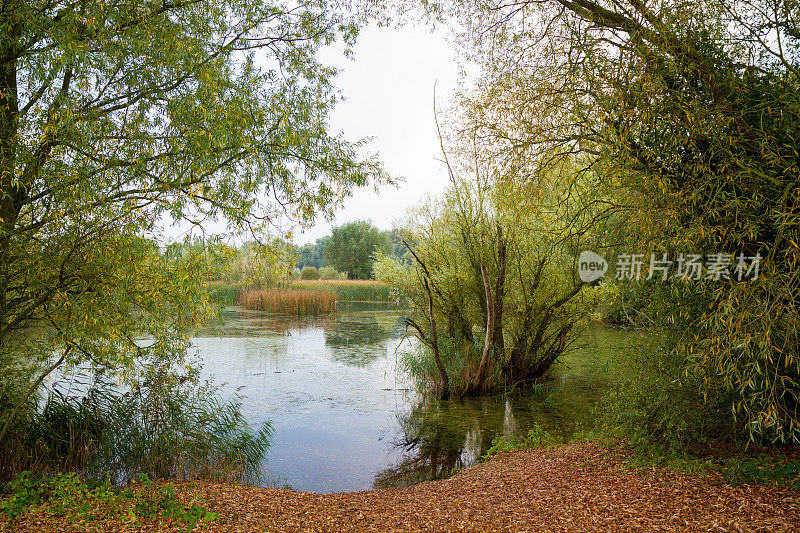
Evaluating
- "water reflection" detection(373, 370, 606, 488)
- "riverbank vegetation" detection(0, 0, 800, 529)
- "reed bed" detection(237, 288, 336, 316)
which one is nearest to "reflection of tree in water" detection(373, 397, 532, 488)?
"water reflection" detection(373, 370, 606, 488)

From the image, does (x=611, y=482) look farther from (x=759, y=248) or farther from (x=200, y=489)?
(x=200, y=489)

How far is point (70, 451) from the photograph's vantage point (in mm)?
4855

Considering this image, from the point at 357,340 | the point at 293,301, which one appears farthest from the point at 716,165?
the point at 293,301

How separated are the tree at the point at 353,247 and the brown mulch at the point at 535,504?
38.8 meters

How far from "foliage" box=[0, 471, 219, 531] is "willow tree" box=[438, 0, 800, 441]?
386 cm

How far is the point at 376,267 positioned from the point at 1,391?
22.7ft

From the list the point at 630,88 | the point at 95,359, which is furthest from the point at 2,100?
the point at 630,88

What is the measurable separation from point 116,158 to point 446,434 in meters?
5.55

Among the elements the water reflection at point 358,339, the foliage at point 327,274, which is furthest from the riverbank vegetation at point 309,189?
the foliage at point 327,274

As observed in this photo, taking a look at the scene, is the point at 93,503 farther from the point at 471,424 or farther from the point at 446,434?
the point at 471,424

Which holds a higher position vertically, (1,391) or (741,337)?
(741,337)

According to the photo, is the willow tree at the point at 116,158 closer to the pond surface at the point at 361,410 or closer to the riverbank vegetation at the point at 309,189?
the riverbank vegetation at the point at 309,189

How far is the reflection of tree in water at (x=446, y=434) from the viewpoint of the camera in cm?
602

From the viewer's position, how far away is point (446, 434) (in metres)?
7.18
